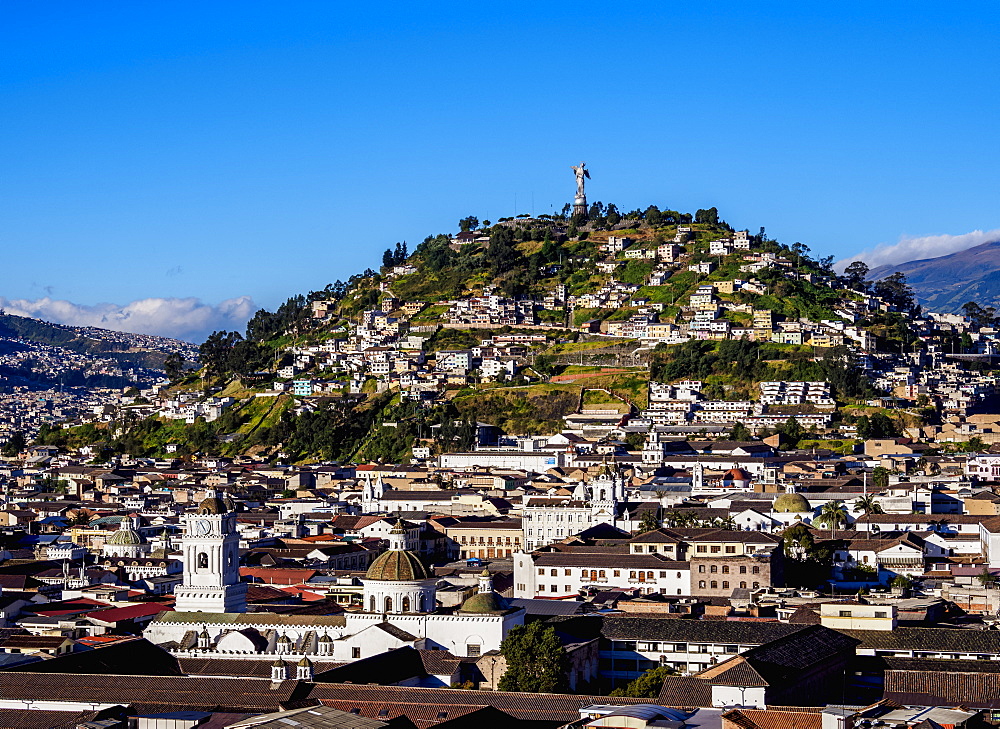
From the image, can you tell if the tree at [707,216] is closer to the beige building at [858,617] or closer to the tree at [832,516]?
the tree at [832,516]

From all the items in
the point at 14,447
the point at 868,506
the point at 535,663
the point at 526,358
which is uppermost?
the point at 526,358

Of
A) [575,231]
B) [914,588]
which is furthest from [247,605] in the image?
A: [575,231]

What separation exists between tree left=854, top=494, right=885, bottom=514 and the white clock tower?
35.1 meters

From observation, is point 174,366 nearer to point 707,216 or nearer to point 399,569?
point 707,216

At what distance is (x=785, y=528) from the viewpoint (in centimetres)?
6869

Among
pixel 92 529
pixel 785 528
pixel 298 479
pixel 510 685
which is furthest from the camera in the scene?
pixel 298 479

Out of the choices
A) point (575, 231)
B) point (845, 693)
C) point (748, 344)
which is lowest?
point (845, 693)

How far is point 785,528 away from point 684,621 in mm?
23809

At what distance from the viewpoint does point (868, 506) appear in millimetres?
74188

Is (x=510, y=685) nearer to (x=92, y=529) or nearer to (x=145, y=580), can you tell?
(x=145, y=580)

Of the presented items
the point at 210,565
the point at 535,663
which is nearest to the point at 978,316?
the point at 210,565

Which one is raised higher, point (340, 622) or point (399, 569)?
point (399, 569)

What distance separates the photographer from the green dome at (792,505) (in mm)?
71875

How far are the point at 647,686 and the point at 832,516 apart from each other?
3150 centimetres
